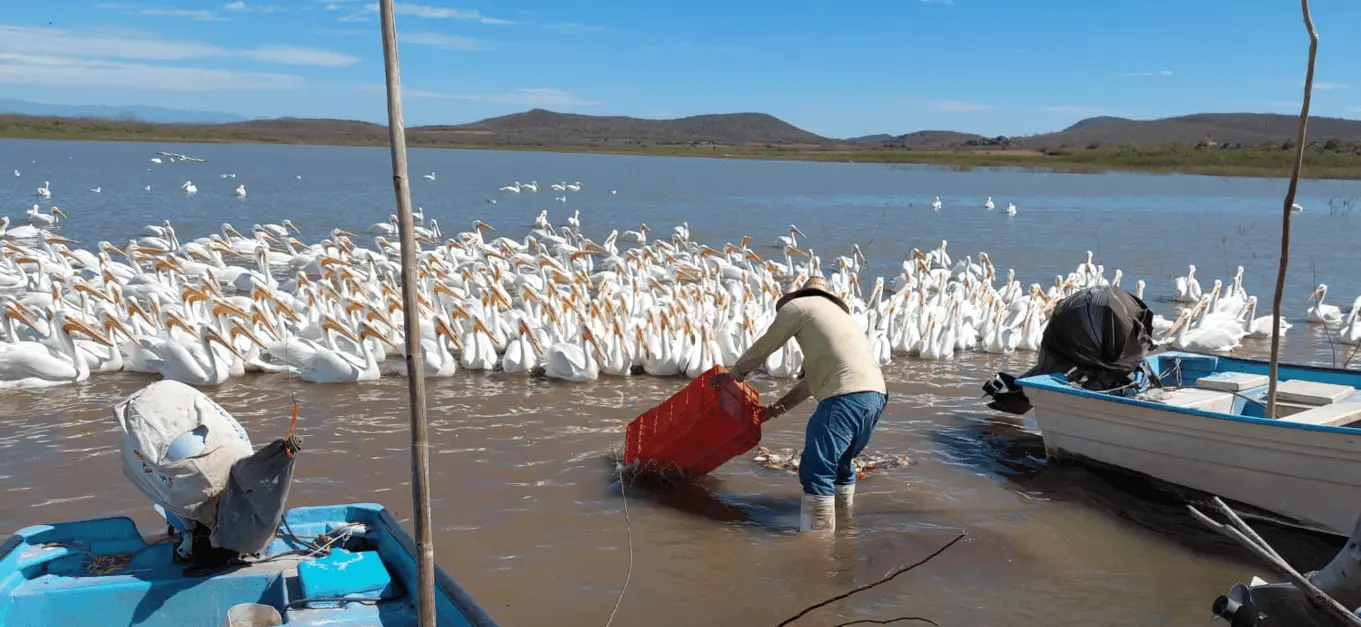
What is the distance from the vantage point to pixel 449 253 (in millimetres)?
15922

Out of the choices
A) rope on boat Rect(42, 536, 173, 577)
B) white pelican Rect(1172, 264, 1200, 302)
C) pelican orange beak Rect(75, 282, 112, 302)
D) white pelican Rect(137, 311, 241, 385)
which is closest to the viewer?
rope on boat Rect(42, 536, 173, 577)

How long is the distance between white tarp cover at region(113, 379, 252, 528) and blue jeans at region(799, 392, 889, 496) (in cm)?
287

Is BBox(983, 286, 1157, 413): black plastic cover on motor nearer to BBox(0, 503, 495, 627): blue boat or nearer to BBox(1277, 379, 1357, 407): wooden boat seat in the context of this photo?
BBox(1277, 379, 1357, 407): wooden boat seat

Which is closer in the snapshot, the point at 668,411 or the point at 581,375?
the point at 668,411

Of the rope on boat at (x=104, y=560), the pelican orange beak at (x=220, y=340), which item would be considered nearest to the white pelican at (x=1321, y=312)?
the pelican orange beak at (x=220, y=340)

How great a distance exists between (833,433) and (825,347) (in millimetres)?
458

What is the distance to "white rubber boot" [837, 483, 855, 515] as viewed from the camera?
6.18 meters

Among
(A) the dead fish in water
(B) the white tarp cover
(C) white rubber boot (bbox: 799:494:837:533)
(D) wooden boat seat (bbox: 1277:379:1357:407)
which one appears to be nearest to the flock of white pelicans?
(A) the dead fish in water

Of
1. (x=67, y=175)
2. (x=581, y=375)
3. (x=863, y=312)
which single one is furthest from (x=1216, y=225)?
(x=67, y=175)

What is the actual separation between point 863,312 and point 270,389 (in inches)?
232

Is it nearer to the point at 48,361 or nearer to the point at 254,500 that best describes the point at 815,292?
the point at 254,500

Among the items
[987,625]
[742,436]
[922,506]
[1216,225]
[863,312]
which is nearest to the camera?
[987,625]

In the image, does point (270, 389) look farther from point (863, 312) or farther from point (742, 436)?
point (863, 312)

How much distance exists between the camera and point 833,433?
5.60 meters
